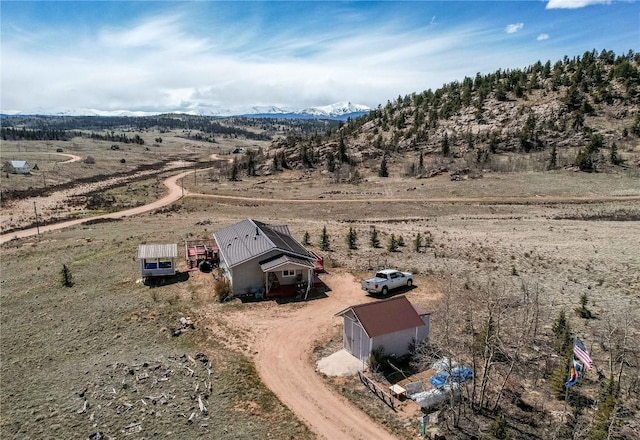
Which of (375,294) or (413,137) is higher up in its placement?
(413,137)

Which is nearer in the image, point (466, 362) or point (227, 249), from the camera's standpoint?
point (466, 362)

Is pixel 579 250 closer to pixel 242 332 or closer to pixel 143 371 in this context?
pixel 242 332

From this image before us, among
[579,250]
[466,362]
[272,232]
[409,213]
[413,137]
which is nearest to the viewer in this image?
[466,362]

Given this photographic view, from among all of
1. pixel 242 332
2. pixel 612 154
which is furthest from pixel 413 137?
pixel 242 332

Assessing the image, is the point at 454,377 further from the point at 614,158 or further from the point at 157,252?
the point at 614,158

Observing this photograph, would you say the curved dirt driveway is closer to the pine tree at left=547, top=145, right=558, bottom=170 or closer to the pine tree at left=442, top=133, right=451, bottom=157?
the pine tree at left=442, top=133, right=451, bottom=157

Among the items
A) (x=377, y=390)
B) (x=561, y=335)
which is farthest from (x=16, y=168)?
(x=561, y=335)

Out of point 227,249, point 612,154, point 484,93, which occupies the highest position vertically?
point 484,93
